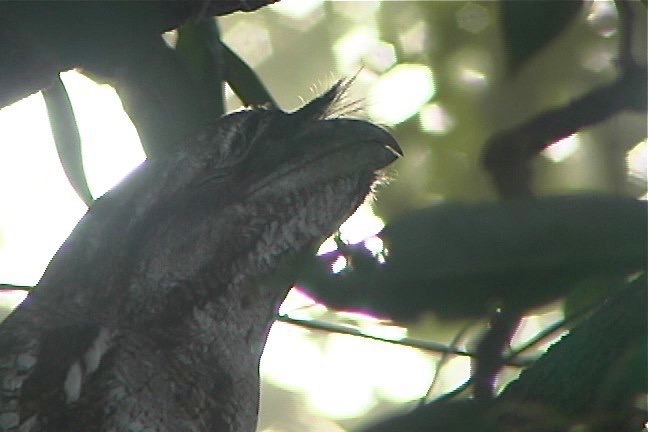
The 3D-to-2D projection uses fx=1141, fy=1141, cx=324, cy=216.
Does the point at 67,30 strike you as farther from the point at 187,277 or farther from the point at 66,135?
the point at 187,277

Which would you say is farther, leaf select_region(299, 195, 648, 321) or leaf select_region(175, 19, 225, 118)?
leaf select_region(175, 19, 225, 118)

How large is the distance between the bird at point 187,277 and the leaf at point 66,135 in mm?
97

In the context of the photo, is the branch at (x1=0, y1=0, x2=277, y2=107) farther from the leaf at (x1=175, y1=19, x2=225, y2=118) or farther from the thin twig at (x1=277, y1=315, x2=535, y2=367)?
the thin twig at (x1=277, y1=315, x2=535, y2=367)

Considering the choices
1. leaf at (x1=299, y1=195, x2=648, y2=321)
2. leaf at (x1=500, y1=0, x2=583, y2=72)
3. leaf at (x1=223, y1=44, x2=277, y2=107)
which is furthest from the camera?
leaf at (x1=223, y1=44, x2=277, y2=107)

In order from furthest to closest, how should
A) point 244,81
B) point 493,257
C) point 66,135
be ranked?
point 244,81, point 66,135, point 493,257

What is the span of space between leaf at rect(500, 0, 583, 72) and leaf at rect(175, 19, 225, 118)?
0.49m

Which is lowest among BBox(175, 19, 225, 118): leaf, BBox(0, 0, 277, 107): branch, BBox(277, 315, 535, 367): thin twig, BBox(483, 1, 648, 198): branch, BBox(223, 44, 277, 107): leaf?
BBox(277, 315, 535, 367): thin twig

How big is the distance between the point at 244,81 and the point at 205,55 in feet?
0.46

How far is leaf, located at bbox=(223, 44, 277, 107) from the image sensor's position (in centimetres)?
202

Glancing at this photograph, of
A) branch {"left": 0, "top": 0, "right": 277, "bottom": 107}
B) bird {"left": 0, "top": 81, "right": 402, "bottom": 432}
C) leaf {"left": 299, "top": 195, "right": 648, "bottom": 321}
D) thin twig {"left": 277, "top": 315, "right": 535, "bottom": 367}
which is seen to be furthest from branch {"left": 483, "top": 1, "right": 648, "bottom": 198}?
branch {"left": 0, "top": 0, "right": 277, "bottom": 107}

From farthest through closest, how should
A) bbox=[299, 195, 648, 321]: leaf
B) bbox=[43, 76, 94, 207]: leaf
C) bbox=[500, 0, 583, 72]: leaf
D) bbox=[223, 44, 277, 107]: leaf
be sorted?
bbox=[223, 44, 277, 107]: leaf < bbox=[43, 76, 94, 207]: leaf < bbox=[500, 0, 583, 72]: leaf < bbox=[299, 195, 648, 321]: leaf

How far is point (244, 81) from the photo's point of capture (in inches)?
81.3

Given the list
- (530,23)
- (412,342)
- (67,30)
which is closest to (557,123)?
(530,23)

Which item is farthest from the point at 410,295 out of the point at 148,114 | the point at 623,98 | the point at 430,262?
the point at 148,114
